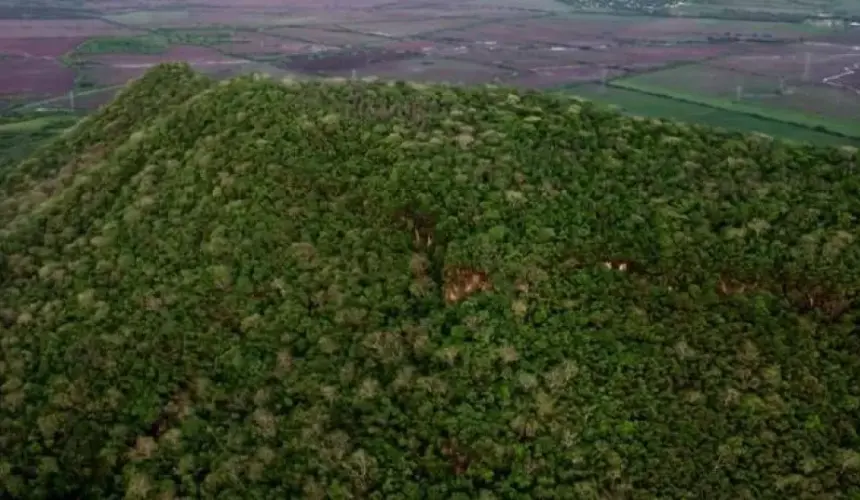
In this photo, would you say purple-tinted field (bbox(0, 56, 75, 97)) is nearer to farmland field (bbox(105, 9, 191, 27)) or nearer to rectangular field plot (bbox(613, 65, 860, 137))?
farmland field (bbox(105, 9, 191, 27))

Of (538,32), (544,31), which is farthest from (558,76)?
(544,31)

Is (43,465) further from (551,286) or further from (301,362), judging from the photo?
(551,286)

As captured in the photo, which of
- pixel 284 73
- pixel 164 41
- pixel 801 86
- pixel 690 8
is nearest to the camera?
pixel 801 86

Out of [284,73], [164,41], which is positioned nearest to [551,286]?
[284,73]

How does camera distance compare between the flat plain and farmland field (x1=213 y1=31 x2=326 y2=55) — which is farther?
farmland field (x1=213 y1=31 x2=326 y2=55)

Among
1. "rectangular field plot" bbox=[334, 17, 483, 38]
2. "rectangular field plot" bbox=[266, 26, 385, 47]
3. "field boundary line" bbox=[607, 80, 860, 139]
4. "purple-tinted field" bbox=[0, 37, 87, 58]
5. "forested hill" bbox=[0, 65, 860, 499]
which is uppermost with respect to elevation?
"rectangular field plot" bbox=[334, 17, 483, 38]

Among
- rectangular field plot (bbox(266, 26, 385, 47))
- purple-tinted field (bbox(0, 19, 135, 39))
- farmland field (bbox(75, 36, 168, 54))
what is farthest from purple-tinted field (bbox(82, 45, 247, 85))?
purple-tinted field (bbox(0, 19, 135, 39))

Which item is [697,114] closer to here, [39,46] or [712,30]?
[712,30]

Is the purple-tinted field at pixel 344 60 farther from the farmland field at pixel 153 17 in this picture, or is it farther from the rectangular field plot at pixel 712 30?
the farmland field at pixel 153 17
